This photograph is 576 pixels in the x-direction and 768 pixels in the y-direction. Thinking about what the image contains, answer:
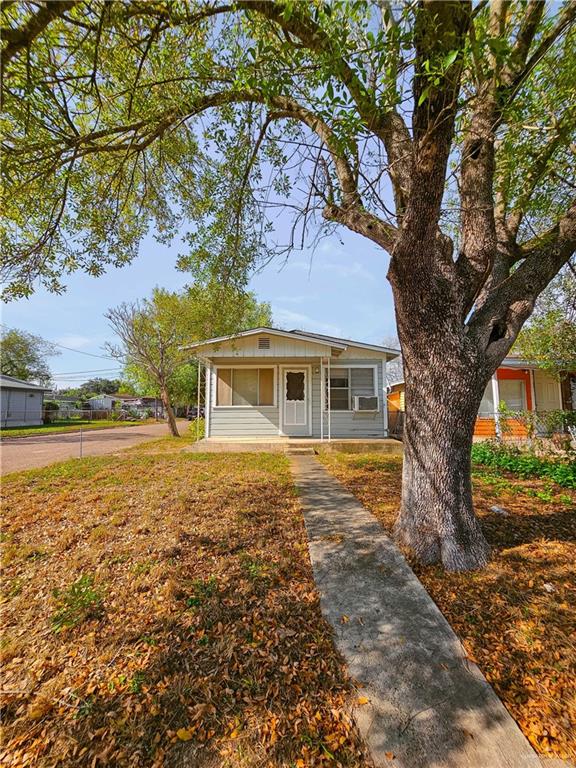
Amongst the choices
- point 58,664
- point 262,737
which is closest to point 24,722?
point 58,664

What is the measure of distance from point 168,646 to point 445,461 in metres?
2.59

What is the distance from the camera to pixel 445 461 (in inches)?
118

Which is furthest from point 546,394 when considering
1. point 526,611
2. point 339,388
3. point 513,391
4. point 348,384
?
point 526,611

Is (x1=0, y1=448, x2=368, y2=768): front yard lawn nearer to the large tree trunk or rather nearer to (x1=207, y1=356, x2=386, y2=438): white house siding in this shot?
the large tree trunk

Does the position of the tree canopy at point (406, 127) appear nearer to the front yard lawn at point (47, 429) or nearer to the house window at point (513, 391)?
the house window at point (513, 391)

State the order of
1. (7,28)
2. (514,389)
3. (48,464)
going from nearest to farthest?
(7,28)
(48,464)
(514,389)

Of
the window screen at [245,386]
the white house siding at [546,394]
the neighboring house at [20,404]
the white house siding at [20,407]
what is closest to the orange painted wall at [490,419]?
the white house siding at [546,394]

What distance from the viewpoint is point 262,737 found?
151 cm

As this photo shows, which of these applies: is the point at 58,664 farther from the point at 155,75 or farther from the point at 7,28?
the point at 155,75

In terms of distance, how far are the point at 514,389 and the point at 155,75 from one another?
686 inches

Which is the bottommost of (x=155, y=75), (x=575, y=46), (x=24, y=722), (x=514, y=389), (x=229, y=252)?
(x=24, y=722)

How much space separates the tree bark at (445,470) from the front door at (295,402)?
8.34 meters

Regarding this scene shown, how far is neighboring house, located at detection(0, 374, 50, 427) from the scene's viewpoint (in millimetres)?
21766

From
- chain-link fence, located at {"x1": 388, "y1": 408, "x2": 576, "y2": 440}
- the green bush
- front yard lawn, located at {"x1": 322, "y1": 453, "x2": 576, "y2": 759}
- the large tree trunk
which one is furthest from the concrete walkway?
the green bush
